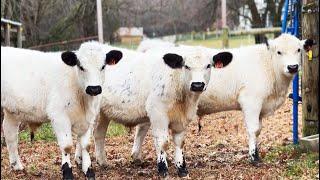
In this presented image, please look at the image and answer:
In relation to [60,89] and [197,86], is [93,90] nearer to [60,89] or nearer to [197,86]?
[60,89]

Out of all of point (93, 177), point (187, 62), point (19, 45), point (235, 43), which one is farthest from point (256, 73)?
point (235, 43)

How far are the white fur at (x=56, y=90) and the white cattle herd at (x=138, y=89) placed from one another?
11mm

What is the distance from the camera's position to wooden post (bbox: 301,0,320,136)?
8125 millimetres

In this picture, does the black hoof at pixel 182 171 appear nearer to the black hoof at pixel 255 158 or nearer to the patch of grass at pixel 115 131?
the black hoof at pixel 255 158

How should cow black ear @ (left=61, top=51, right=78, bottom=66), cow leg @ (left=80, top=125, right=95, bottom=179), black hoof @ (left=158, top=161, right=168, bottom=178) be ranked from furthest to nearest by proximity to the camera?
black hoof @ (left=158, top=161, right=168, bottom=178)
cow leg @ (left=80, top=125, right=95, bottom=179)
cow black ear @ (left=61, top=51, right=78, bottom=66)

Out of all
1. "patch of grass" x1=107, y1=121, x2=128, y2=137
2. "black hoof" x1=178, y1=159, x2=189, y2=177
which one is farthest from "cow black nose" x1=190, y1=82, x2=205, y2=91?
"patch of grass" x1=107, y1=121, x2=128, y2=137

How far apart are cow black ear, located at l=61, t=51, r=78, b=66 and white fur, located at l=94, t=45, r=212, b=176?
3.86 ft

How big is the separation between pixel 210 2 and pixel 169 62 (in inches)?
565

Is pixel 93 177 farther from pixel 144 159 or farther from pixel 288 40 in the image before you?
pixel 288 40

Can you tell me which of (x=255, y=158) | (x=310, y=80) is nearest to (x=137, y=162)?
(x=255, y=158)

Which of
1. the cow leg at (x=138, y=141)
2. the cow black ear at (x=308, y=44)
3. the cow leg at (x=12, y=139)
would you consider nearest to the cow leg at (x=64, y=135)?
the cow leg at (x=12, y=139)

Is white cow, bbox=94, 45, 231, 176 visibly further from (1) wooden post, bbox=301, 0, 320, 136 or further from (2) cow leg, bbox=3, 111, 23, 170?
(1) wooden post, bbox=301, 0, 320, 136

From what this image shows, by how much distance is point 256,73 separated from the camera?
27.6ft

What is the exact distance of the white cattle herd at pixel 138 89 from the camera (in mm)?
6520
